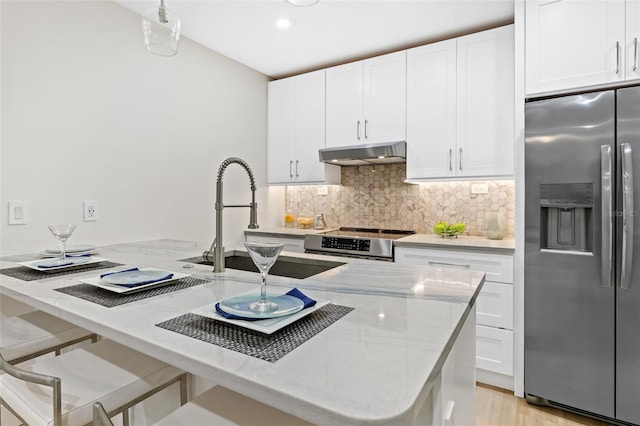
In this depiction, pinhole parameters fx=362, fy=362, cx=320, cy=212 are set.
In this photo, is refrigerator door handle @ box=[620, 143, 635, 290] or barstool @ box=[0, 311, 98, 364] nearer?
barstool @ box=[0, 311, 98, 364]

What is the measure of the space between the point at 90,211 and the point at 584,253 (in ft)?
9.57

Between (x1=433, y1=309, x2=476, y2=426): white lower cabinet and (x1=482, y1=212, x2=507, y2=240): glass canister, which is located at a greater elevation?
(x1=482, y1=212, x2=507, y2=240): glass canister

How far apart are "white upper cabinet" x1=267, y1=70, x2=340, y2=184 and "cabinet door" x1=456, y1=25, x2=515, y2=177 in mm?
1254

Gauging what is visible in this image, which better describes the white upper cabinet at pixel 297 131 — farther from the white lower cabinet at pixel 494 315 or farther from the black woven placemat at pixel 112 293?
the black woven placemat at pixel 112 293

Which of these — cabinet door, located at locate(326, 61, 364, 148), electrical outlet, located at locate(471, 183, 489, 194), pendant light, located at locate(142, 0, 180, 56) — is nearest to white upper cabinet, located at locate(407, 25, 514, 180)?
electrical outlet, located at locate(471, 183, 489, 194)

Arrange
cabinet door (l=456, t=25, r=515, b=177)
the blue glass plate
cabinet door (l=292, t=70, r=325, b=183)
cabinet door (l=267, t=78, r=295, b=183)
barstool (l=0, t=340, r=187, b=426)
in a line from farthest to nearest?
cabinet door (l=267, t=78, r=295, b=183), cabinet door (l=292, t=70, r=325, b=183), cabinet door (l=456, t=25, r=515, b=177), barstool (l=0, t=340, r=187, b=426), the blue glass plate

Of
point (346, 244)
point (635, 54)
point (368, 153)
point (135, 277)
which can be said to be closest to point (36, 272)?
point (135, 277)

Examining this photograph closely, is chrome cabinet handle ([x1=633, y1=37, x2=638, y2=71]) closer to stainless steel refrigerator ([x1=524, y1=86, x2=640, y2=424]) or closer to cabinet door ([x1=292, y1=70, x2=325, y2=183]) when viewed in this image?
stainless steel refrigerator ([x1=524, y1=86, x2=640, y2=424])

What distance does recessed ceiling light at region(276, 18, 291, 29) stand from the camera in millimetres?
2623

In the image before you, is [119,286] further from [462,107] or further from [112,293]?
[462,107]

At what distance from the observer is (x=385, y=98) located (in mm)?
3078

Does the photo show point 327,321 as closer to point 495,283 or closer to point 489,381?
point 495,283

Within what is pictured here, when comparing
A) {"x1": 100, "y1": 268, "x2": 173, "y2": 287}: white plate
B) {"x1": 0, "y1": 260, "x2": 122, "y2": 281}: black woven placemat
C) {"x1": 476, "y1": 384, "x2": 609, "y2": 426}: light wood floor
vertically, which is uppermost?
{"x1": 100, "y1": 268, "x2": 173, "y2": 287}: white plate

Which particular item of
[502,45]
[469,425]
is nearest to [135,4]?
[502,45]
